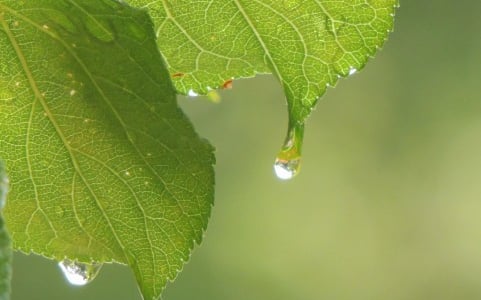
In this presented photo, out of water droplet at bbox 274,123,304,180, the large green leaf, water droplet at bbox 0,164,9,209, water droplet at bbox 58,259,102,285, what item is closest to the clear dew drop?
water droplet at bbox 274,123,304,180

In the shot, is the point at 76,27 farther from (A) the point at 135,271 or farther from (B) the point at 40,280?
(B) the point at 40,280

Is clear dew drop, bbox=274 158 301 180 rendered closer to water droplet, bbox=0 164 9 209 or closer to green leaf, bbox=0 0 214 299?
green leaf, bbox=0 0 214 299

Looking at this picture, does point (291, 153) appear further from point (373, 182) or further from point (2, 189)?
point (373, 182)

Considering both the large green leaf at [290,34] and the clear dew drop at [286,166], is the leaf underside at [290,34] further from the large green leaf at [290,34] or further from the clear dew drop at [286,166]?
the clear dew drop at [286,166]

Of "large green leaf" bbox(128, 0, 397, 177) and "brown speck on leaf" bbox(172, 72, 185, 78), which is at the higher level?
"large green leaf" bbox(128, 0, 397, 177)

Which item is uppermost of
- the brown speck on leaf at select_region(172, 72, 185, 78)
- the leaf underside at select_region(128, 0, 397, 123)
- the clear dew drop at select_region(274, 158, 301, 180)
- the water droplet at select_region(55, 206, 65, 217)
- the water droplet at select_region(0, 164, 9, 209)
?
the water droplet at select_region(0, 164, 9, 209)

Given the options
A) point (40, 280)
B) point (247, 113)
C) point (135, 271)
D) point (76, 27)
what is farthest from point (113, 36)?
point (247, 113)
